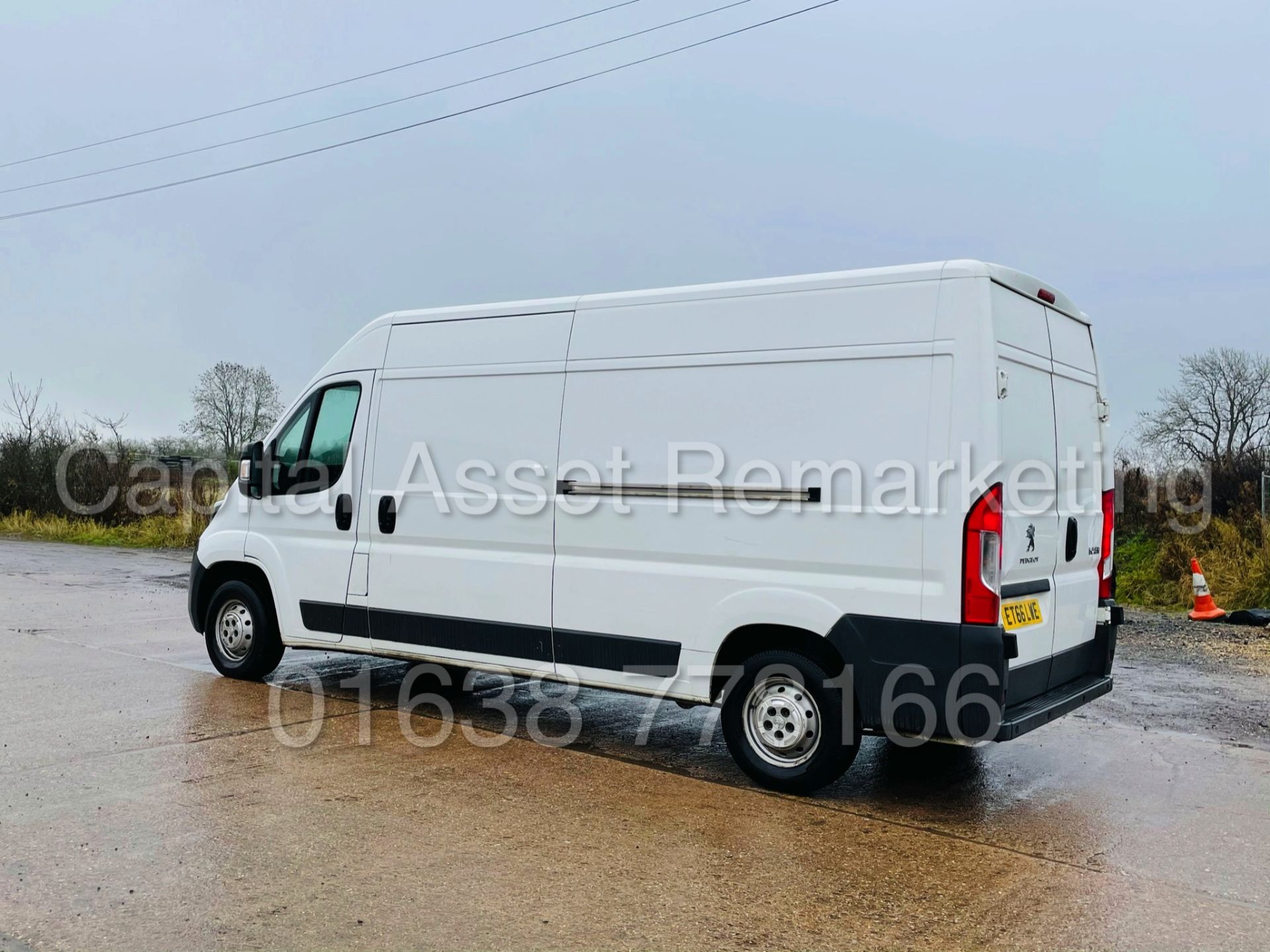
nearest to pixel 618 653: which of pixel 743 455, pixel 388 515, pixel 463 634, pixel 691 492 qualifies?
pixel 691 492

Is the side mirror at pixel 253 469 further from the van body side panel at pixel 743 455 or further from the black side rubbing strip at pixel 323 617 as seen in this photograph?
the van body side panel at pixel 743 455

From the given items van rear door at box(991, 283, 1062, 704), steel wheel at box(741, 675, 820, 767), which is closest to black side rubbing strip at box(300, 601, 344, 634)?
steel wheel at box(741, 675, 820, 767)

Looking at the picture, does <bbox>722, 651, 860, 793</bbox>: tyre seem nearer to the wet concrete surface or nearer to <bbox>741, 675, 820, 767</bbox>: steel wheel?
<bbox>741, 675, 820, 767</bbox>: steel wheel

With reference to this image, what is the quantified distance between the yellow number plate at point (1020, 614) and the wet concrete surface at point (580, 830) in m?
0.94

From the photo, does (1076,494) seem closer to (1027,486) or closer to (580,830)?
(1027,486)

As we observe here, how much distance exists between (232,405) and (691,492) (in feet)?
118

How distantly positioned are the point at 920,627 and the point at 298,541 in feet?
14.8

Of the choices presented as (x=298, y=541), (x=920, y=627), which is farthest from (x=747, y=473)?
(x=298, y=541)

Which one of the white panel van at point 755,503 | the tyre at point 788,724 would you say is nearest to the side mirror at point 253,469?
the white panel van at point 755,503

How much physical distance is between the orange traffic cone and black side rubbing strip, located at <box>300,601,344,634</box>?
939 centimetres

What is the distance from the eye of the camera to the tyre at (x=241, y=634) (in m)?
8.53

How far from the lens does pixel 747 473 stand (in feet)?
20.1

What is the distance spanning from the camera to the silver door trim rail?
5.96 meters

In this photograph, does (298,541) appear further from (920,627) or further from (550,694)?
(920,627)
